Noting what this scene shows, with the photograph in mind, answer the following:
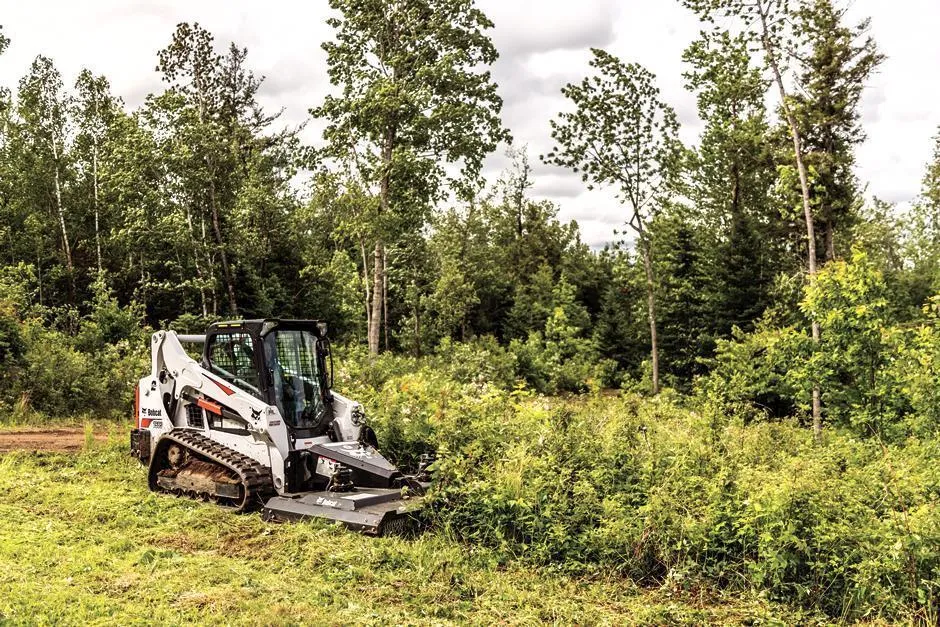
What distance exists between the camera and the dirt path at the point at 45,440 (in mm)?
12422

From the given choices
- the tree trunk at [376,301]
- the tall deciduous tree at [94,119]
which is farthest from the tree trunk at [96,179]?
the tree trunk at [376,301]

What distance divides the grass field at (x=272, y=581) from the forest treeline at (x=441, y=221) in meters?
9.72

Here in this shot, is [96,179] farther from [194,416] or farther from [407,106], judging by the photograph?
[194,416]

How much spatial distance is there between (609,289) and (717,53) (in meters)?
17.7

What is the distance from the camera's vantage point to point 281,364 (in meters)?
9.44

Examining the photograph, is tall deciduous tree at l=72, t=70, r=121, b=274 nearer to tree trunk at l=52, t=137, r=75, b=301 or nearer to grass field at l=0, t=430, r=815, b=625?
tree trunk at l=52, t=137, r=75, b=301

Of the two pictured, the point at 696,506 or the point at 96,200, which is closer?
the point at 696,506

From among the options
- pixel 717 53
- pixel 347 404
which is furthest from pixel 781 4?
pixel 347 404

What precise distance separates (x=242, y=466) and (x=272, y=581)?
8.83ft

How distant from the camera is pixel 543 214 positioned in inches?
1834

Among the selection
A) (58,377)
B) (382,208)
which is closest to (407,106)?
(382,208)

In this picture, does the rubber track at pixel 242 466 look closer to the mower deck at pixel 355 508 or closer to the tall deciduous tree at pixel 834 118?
the mower deck at pixel 355 508

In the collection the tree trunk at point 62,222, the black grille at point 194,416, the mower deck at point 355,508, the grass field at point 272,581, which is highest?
the tree trunk at point 62,222

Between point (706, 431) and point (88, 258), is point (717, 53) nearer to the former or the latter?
point (706, 431)
